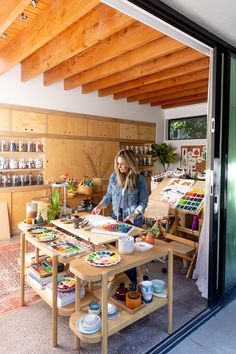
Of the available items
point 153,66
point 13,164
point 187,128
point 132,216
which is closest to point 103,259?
point 132,216

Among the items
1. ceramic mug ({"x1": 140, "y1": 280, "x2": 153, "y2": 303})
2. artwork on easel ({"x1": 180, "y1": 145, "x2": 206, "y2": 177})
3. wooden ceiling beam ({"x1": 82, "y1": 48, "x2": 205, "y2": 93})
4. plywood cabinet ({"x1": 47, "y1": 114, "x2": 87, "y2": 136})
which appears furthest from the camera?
artwork on easel ({"x1": 180, "y1": 145, "x2": 206, "y2": 177})

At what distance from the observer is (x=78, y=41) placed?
10.7 feet

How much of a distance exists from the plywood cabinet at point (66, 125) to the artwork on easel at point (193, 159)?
2.98 m

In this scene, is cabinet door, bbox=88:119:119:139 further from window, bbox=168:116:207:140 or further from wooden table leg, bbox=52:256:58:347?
wooden table leg, bbox=52:256:58:347

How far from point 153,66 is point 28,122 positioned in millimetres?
2457

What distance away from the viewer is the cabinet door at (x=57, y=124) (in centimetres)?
516

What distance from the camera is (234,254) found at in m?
2.74

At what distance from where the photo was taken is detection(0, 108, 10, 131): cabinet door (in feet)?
14.9

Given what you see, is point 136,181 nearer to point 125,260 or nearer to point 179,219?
point 125,260

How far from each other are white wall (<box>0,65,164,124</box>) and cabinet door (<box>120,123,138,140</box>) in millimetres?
231

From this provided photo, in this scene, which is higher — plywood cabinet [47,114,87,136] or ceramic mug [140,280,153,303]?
plywood cabinet [47,114,87,136]

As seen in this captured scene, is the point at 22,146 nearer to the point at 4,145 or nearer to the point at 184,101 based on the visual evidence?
the point at 4,145

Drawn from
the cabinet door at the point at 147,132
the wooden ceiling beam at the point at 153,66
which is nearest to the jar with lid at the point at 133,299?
the wooden ceiling beam at the point at 153,66

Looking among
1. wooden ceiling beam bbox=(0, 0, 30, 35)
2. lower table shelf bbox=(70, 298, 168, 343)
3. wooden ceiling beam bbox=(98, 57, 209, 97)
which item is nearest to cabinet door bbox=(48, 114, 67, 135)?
wooden ceiling beam bbox=(98, 57, 209, 97)
